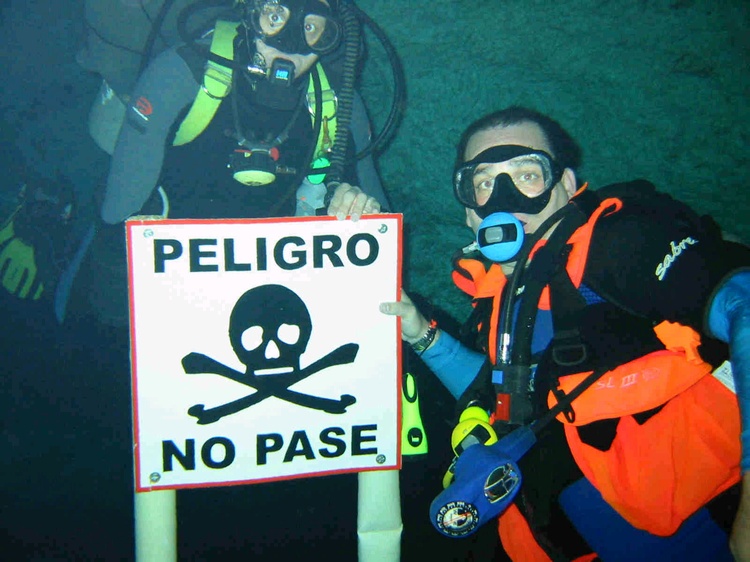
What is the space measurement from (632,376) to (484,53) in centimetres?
246

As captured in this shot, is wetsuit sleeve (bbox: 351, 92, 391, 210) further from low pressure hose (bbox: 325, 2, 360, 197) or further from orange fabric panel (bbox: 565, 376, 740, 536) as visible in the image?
orange fabric panel (bbox: 565, 376, 740, 536)

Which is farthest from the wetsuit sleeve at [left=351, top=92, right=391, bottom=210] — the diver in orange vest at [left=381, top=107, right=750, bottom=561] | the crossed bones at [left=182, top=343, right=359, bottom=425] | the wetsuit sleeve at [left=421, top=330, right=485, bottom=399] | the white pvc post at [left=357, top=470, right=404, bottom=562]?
the white pvc post at [left=357, top=470, right=404, bottom=562]

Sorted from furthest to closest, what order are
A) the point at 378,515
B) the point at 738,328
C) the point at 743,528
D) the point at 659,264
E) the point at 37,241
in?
the point at 37,241, the point at 378,515, the point at 659,264, the point at 738,328, the point at 743,528

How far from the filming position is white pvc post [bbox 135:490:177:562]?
159 centimetres

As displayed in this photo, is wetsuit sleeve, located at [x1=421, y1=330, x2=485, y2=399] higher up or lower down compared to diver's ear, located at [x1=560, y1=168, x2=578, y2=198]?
lower down

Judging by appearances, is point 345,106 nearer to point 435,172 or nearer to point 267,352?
point 267,352

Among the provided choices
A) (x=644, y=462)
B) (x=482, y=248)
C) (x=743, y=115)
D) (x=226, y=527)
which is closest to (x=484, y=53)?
(x=743, y=115)

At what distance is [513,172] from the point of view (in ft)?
6.61

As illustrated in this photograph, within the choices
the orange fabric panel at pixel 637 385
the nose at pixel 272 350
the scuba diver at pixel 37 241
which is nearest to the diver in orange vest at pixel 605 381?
the orange fabric panel at pixel 637 385

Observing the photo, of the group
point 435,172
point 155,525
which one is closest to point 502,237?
point 155,525

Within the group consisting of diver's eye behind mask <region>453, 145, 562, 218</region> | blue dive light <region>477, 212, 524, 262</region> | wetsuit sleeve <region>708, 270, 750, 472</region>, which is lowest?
wetsuit sleeve <region>708, 270, 750, 472</region>

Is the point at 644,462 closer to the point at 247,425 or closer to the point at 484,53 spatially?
the point at 247,425

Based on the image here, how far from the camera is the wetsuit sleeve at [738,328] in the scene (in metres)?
1.09

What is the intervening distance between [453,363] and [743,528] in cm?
124
